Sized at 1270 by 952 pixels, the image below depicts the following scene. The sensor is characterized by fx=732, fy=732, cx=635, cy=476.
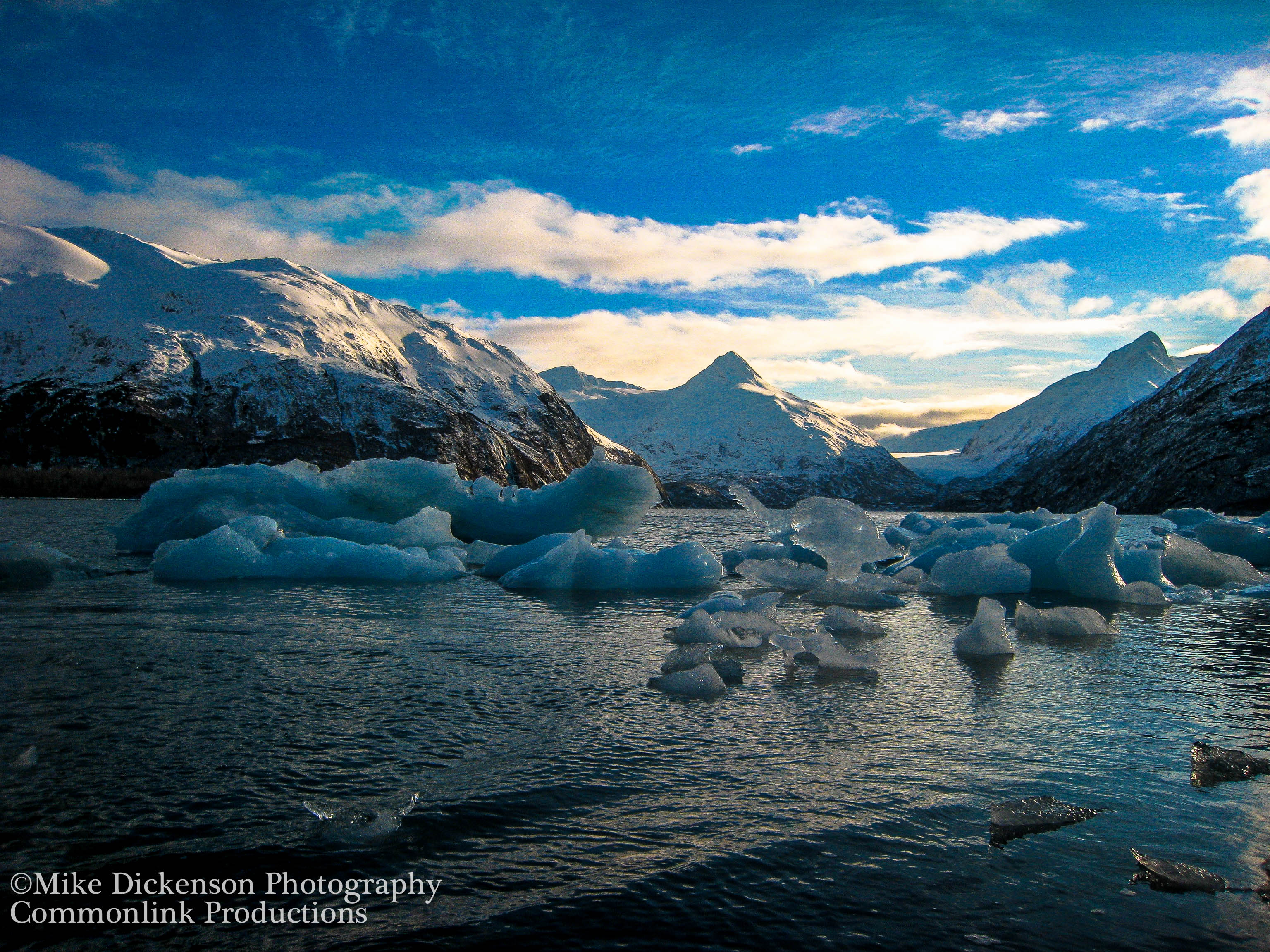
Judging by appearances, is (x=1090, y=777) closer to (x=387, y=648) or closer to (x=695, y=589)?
(x=387, y=648)

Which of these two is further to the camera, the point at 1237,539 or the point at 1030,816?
the point at 1237,539

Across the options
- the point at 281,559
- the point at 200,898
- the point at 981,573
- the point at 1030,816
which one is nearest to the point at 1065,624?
the point at 981,573

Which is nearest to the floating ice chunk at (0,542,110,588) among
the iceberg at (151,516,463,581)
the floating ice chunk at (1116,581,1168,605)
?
the iceberg at (151,516,463,581)

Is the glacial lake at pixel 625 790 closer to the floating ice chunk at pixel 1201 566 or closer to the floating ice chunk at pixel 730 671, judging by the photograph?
the floating ice chunk at pixel 730 671

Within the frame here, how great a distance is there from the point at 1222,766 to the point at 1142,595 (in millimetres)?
9308

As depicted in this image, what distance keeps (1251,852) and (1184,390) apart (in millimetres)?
107460

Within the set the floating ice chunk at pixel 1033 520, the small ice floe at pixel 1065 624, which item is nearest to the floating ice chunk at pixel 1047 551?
the floating ice chunk at pixel 1033 520

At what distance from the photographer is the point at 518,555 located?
15.0 meters

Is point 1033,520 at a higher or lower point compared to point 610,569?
higher

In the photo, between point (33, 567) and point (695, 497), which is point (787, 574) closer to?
point (33, 567)

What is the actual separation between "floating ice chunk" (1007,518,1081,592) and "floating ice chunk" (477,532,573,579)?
8799 mm

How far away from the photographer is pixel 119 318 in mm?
101438

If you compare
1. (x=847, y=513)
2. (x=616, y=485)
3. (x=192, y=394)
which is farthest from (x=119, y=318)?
(x=847, y=513)

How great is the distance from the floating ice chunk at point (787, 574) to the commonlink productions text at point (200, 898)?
1135 cm
